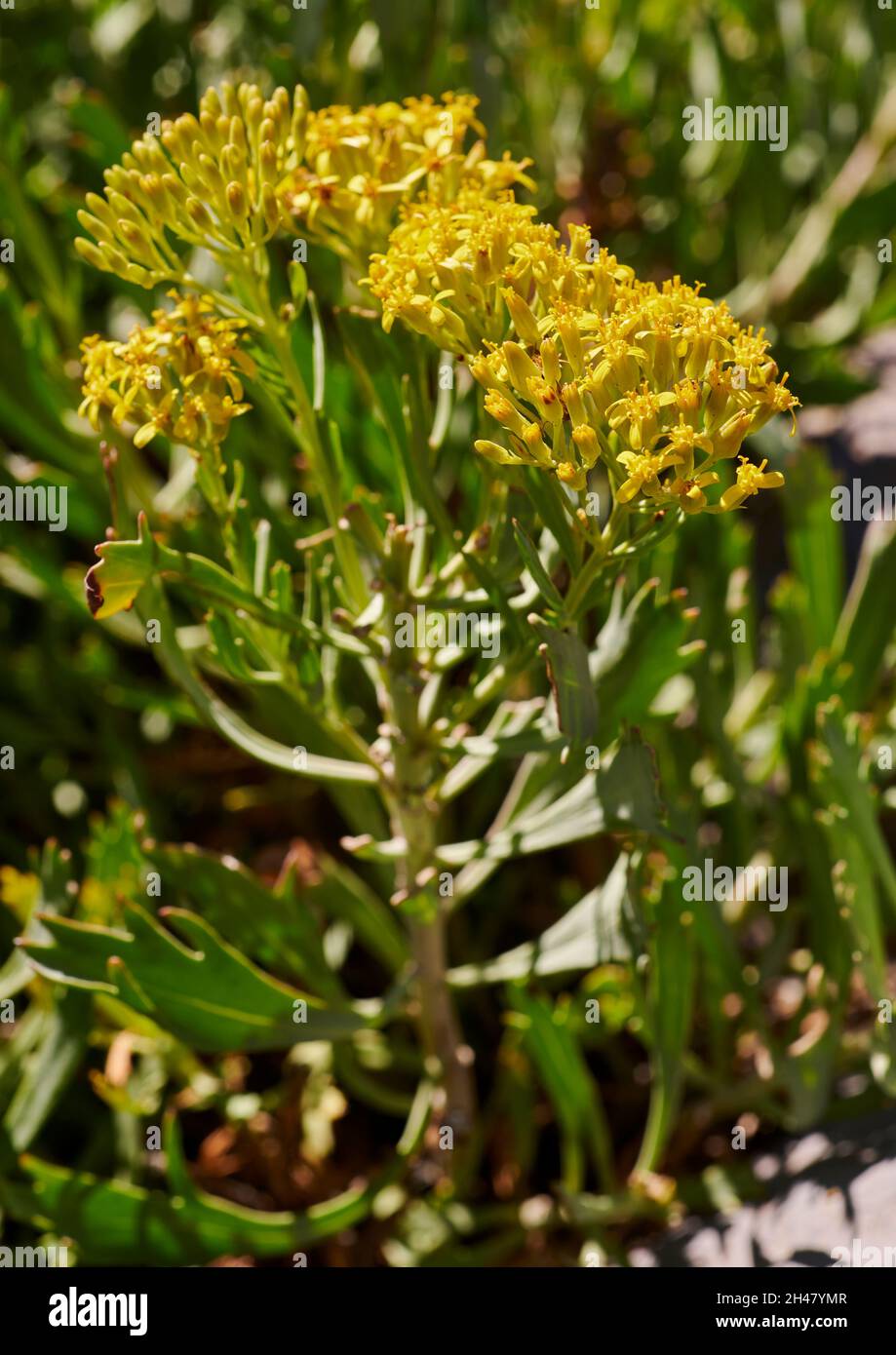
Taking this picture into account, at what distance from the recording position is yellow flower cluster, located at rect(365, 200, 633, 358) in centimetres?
77

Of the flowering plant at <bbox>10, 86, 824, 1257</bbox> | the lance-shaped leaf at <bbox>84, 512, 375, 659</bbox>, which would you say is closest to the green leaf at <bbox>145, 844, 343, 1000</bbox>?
the flowering plant at <bbox>10, 86, 824, 1257</bbox>

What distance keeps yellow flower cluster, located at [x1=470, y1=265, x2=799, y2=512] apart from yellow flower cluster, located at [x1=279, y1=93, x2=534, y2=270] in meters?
0.18

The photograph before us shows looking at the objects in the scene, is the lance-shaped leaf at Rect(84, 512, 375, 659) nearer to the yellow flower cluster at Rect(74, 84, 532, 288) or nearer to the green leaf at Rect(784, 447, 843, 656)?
the yellow flower cluster at Rect(74, 84, 532, 288)

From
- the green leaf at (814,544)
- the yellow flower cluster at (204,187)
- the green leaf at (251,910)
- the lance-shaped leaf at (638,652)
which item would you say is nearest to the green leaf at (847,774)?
the lance-shaped leaf at (638,652)

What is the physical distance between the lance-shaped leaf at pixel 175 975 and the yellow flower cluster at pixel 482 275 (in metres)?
0.51

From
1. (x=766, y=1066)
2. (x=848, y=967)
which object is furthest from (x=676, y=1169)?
(x=848, y=967)

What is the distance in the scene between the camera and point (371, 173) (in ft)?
2.97

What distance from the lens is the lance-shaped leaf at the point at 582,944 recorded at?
1.02 metres

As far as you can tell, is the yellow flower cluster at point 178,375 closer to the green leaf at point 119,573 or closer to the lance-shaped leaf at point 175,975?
the green leaf at point 119,573

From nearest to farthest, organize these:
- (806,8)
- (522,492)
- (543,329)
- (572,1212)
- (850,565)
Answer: (543,329) < (522,492) < (572,1212) < (850,565) < (806,8)

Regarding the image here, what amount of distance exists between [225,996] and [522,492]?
1.57ft

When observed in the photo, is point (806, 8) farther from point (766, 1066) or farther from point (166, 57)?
point (766, 1066)

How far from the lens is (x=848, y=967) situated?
118cm

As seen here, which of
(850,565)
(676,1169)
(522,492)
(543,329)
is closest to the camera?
(543,329)
